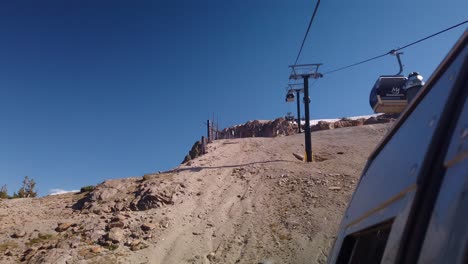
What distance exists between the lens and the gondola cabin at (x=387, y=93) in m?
6.12

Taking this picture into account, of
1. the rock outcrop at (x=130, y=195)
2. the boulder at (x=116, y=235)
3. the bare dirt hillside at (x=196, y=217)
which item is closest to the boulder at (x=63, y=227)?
the bare dirt hillside at (x=196, y=217)

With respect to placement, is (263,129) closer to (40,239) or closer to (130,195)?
(130,195)

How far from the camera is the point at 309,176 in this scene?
17.2 m

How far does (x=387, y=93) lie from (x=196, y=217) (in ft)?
34.4

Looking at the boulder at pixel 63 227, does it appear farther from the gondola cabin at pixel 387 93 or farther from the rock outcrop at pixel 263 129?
the rock outcrop at pixel 263 129

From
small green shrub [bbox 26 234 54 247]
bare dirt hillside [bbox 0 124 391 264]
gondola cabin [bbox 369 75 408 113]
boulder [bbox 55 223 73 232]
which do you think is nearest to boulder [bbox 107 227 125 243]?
bare dirt hillside [bbox 0 124 391 264]

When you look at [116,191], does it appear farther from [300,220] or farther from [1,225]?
[300,220]

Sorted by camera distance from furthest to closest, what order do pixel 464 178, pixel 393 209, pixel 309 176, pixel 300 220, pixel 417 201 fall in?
1. pixel 309 176
2. pixel 300 220
3. pixel 393 209
4. pixel 417 201
5. pixel 464 178

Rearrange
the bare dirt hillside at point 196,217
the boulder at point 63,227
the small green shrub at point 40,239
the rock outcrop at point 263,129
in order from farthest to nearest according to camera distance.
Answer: the rock outcrop at point 263,129 → the boulder at point 63,227 → the small green shrub at point 40,239 → the bare dirt hillside at point 196,217

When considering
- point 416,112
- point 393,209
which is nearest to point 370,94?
point 416,112

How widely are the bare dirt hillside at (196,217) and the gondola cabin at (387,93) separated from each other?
6.86m

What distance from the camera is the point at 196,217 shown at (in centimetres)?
1512

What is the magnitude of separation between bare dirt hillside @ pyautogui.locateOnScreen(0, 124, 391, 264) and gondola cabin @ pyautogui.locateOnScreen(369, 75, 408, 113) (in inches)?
270

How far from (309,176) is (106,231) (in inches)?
352
